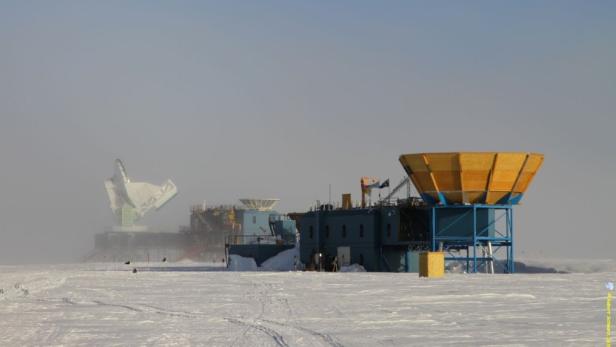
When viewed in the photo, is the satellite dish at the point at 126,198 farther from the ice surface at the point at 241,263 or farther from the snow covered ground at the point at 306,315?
the snow covered ground at the point at 306,315

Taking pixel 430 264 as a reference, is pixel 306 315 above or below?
below

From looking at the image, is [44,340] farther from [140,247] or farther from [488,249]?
[140,247]

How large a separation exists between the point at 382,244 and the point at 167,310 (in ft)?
154

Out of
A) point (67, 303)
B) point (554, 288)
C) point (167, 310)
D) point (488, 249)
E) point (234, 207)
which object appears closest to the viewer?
point (167, 310)

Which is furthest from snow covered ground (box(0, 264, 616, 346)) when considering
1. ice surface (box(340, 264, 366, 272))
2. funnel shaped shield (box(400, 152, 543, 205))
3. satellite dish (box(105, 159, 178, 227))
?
satellite dish (box(105, 159, 178, 227))

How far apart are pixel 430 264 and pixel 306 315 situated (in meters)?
30.3

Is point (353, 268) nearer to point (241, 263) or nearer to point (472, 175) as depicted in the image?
point (472, 175)

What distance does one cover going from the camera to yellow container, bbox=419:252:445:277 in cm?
5784

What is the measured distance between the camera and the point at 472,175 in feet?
228

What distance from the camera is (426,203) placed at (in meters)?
72.8

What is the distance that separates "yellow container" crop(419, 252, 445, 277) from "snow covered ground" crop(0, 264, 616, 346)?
1252 cm

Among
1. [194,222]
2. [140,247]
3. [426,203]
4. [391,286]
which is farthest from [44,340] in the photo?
[140,247]

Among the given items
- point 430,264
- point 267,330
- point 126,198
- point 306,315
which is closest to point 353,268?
point 430,264

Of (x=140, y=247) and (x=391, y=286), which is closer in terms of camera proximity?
(x=391, y=286)
